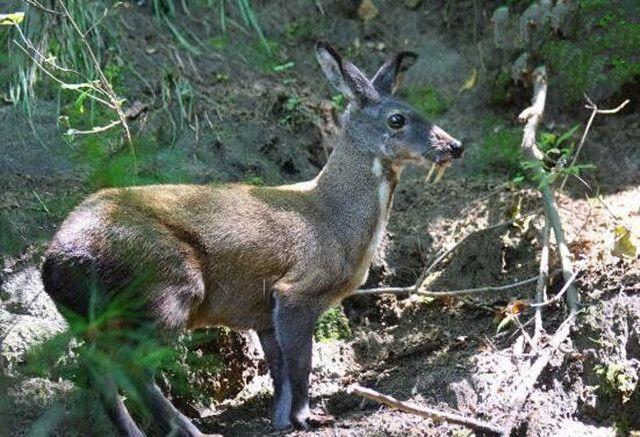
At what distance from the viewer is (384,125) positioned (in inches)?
305

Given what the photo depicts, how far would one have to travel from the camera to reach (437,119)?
33.4 ft

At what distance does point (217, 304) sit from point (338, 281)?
86 centimetres

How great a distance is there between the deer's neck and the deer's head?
10 cm

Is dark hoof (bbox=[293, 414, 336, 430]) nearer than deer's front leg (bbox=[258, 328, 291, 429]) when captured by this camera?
Yes

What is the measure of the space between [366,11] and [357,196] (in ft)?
13.6

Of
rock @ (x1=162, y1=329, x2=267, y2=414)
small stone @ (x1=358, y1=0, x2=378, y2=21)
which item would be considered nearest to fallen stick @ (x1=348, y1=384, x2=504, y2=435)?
rock @ (x1=162, y1=329, x2=267, y2=414)

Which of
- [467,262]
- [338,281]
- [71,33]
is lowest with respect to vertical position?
[467,262]

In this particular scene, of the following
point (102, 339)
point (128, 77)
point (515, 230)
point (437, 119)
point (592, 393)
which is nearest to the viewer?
point (102, 339)

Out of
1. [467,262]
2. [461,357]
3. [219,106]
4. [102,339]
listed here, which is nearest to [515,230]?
[467,262]

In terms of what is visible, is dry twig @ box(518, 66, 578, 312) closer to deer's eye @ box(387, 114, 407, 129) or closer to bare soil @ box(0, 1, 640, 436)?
bare soil @ box(0, 1, 640, 436)

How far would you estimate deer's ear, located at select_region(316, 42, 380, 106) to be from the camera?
25.5 feet

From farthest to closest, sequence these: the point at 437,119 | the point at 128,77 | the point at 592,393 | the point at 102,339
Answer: the point at 437,119
the point at 128,77
the point at 592,393
the point at 102,339

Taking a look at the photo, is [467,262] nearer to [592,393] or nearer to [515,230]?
[515,230]

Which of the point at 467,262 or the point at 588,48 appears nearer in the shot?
the point at 467,262
